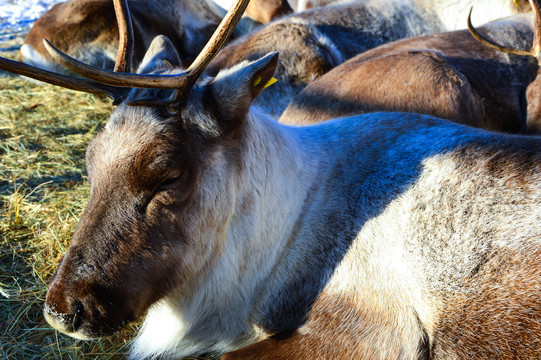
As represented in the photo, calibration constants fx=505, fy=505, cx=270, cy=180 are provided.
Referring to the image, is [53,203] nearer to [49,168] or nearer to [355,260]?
[49,168]

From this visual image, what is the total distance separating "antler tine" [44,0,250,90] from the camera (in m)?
1.84

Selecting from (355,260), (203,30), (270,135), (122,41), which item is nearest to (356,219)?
(355,260)

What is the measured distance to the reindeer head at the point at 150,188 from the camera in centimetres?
198

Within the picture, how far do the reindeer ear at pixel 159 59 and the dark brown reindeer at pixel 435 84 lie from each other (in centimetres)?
133

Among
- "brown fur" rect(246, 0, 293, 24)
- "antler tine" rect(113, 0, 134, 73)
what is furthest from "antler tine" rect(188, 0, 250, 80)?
"brown fur" rect(246, 0, 293, 24)

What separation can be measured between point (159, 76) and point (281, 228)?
969mm

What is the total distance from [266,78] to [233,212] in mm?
624

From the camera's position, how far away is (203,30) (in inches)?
283

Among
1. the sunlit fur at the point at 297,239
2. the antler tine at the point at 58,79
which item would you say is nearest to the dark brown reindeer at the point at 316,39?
the sunlit fur at the point at 297,239

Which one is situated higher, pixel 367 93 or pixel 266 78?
pixel 266 78

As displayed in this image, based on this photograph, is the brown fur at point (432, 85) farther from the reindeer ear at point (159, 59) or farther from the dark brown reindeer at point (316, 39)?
the reindeer ear at point (159, 59)

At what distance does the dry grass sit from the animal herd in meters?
0.63

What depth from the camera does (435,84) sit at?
384 centimetres

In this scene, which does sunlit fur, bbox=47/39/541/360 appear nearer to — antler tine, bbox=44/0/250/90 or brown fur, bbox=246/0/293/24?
antler tine, bbox=44/0/250/90
